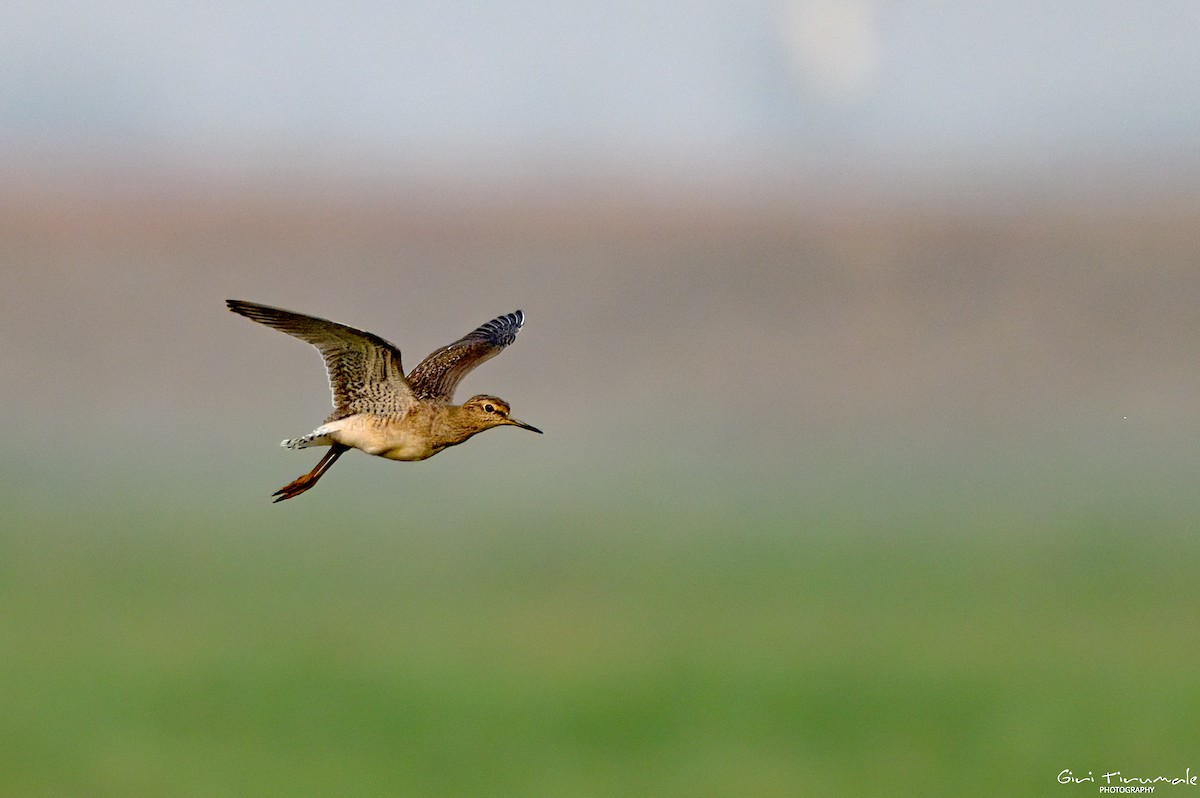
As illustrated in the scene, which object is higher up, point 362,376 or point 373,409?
point 362,376

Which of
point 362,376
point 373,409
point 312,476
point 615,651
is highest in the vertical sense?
point 615,651

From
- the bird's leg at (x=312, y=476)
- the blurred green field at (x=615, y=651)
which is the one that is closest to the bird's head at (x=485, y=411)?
the bird's leg at (x=312, y=476)

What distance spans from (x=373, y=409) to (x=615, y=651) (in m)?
41.4

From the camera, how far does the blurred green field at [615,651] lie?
142ft

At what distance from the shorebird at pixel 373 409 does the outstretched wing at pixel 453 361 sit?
0.40 meters

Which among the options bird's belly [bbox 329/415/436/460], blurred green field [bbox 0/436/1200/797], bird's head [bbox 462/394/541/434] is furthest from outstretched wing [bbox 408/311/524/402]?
blurred green field [bbox 0/436/1200/797]

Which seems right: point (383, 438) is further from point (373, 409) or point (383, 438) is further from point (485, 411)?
point (485, 411)

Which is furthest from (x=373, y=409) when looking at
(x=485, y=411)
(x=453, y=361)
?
(x=453, y=361)

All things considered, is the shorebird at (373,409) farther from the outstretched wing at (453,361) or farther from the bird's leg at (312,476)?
the outstretched wing at (453,361)

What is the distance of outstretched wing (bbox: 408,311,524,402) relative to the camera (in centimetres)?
1265

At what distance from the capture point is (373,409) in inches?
463

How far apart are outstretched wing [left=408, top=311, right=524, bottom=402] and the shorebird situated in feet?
1.32

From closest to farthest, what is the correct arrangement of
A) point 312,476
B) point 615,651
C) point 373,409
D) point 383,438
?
point 383,438 → point 373,409 → point 312,476 → point 615,651

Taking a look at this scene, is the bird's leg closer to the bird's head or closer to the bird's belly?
the bird's belly
